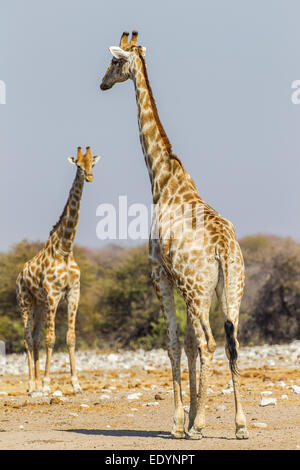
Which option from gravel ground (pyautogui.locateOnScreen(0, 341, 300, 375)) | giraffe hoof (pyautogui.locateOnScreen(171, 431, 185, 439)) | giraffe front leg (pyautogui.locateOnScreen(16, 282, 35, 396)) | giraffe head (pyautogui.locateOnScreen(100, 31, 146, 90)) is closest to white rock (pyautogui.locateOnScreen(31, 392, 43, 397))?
giraffe front leg (pyautogui.locateOnScreen(16, 282, 35, 396))

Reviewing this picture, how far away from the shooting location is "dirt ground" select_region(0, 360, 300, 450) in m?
6.60

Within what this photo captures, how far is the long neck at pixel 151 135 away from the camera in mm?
7738

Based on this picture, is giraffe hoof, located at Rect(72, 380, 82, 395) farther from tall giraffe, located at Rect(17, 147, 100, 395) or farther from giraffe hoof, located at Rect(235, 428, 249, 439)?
giraffe hoof, located at Rect(235, 428, 249, 439)

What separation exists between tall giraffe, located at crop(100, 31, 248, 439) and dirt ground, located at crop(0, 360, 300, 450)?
1.35 feet

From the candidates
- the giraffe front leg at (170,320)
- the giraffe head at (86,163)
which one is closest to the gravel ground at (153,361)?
the giraffe head at (86,163)

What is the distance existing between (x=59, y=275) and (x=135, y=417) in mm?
3785

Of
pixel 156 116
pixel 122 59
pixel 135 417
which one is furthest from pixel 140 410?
pixel 122 59

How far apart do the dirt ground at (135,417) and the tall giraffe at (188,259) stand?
0.41 m

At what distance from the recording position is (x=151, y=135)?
313 inches

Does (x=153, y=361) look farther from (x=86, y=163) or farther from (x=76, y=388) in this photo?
(x=86, y=163)

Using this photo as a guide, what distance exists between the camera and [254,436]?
6.73 meters

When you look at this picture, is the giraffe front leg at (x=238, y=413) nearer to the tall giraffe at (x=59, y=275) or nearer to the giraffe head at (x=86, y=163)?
the tall giraffe at (x=59, y=275)

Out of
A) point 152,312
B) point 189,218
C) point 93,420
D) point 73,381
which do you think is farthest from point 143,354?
point 189,218
